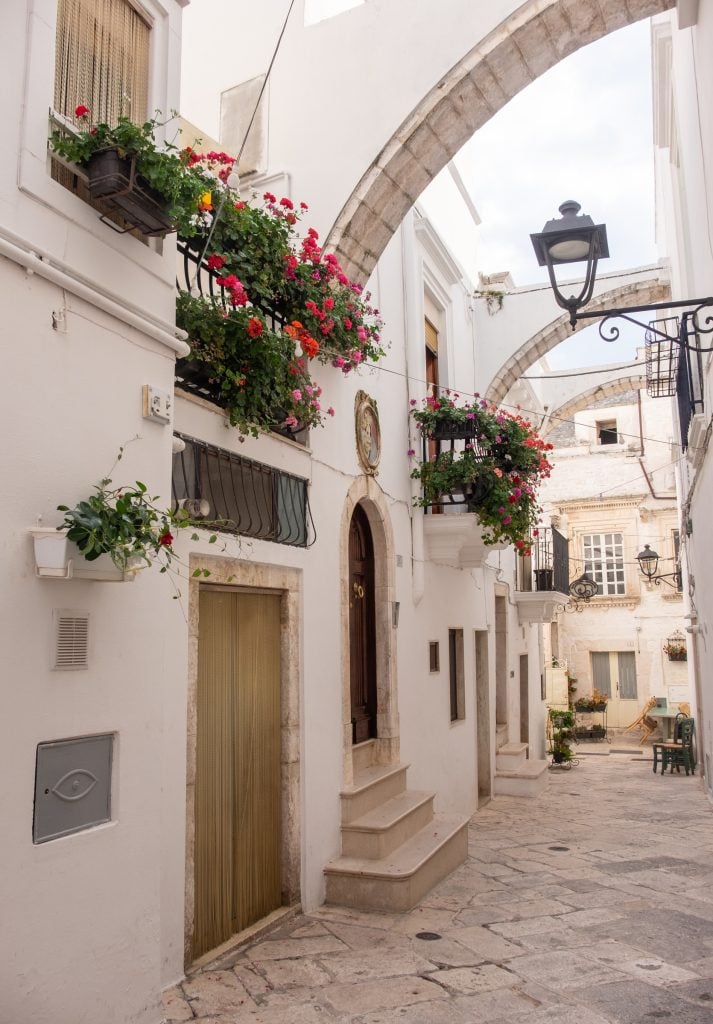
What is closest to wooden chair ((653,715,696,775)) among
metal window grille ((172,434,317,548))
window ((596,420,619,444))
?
metal window grille ((172,434,317,548))

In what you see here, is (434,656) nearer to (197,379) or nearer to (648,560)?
(197,379)

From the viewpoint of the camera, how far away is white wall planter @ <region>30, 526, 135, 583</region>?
294 centimetres

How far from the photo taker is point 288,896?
5.31 metres

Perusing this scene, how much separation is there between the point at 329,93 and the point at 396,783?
564 centimetres

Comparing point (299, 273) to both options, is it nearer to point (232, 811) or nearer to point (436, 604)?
point (232, 811)

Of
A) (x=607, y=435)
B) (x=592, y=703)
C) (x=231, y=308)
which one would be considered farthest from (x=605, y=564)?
(x=231, y=308)

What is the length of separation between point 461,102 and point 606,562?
18.0 m

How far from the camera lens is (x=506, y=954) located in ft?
15.4

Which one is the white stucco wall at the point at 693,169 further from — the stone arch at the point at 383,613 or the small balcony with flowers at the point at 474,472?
the stone arch at the point at 383,613

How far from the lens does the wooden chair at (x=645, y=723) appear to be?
20688 mm

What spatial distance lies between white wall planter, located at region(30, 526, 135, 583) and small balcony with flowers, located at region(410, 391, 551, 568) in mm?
5393

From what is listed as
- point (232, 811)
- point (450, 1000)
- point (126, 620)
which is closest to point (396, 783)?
point (232, 811)

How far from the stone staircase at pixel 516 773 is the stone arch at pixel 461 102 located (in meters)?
7.00

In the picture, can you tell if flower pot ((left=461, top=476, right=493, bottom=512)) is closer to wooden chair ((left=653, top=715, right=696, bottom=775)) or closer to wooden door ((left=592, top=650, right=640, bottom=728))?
wooden chair ((left=653, top=715, right=696, bottom=775))
